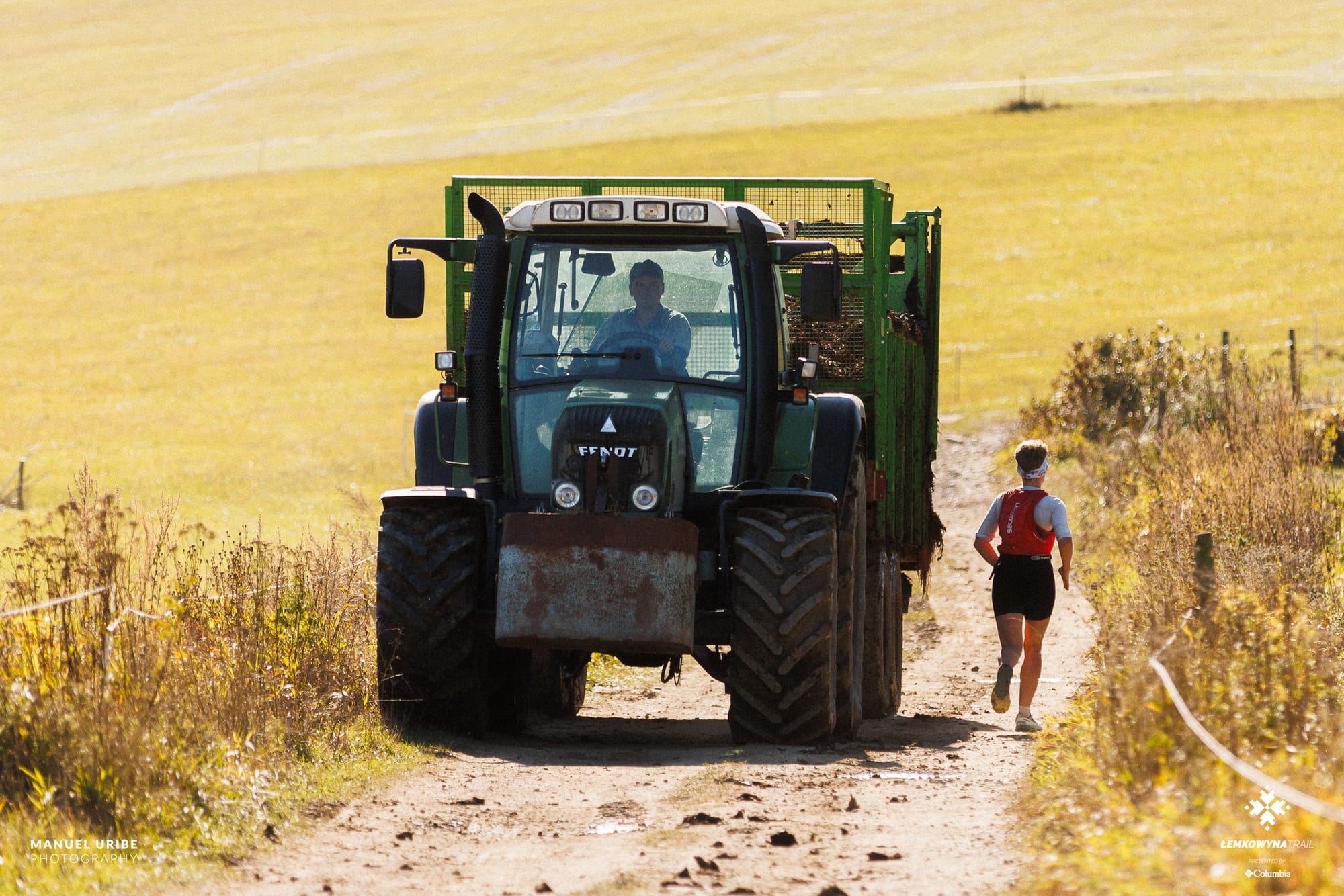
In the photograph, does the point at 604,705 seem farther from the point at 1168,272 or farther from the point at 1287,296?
the point at 1168,272

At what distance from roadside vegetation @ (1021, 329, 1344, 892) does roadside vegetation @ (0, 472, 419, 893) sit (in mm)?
3071

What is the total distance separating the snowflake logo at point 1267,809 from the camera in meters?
5.72

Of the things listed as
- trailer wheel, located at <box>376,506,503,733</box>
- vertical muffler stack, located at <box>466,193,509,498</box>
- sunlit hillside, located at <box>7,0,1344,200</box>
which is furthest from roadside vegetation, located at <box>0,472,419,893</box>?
sunlit hillside, located at <box>7,0,1344,200</box>

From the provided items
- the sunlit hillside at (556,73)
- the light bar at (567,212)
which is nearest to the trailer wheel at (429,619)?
the light bar at (567,212)

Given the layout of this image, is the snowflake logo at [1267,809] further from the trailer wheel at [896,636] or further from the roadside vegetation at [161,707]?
the trailer wheel at [896,636]

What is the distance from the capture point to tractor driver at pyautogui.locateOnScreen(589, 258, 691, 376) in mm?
9609

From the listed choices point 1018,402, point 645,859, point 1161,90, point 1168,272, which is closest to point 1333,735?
point 645,859

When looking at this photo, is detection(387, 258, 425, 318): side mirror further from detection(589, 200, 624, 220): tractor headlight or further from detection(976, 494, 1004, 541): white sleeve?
detection(976, 494, 1004, 541): white sleeve

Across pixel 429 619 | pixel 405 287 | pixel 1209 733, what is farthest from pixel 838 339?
pixel 1209 733

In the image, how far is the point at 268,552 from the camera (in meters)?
10.4

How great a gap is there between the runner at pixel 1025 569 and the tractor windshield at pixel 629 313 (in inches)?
76.4

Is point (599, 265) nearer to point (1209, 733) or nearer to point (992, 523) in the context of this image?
point (992, 523)

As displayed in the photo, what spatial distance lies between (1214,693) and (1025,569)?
12.1 ft

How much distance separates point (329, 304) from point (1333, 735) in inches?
1581
